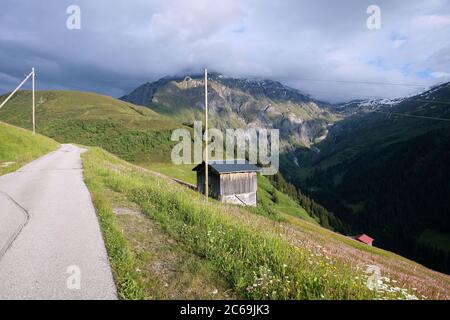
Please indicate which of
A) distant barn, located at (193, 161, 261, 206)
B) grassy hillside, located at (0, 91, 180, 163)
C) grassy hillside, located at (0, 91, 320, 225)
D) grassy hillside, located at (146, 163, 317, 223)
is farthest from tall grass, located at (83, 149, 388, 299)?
grassy hillside, located at (0, 91, 180, 163)

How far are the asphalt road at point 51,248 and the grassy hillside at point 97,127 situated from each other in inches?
3324

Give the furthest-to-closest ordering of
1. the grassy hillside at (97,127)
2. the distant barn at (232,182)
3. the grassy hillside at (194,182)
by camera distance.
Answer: the grassy hillside at (97,127)
the grassy hillside at (194,182)
the distant barn at (232,182)

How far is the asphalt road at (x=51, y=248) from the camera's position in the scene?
6410 mm

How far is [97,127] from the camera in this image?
120 meters

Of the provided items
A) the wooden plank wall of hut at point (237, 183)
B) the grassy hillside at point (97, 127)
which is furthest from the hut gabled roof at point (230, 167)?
the grassy hillside at point (97, 127)

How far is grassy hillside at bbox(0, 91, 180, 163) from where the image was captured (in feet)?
346

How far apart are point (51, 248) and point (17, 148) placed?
32.2m

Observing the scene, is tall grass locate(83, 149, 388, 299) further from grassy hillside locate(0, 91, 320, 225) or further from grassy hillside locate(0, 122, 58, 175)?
grassy hillside locate(0, 91, 320, 225)

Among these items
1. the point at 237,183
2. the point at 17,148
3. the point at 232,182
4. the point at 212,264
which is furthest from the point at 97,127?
the point at 212,264

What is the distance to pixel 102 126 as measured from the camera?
121 meters

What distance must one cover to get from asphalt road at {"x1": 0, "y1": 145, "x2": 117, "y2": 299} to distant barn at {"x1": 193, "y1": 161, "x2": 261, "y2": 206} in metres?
36.2

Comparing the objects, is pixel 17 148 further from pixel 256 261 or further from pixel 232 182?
pixel 256 261

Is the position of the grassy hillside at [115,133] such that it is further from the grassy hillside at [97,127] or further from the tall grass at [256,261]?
the tall grass at [256,261]

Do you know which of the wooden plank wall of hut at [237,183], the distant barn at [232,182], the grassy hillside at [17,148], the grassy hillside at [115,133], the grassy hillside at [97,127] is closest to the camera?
the grassy hillside at [17,148]
